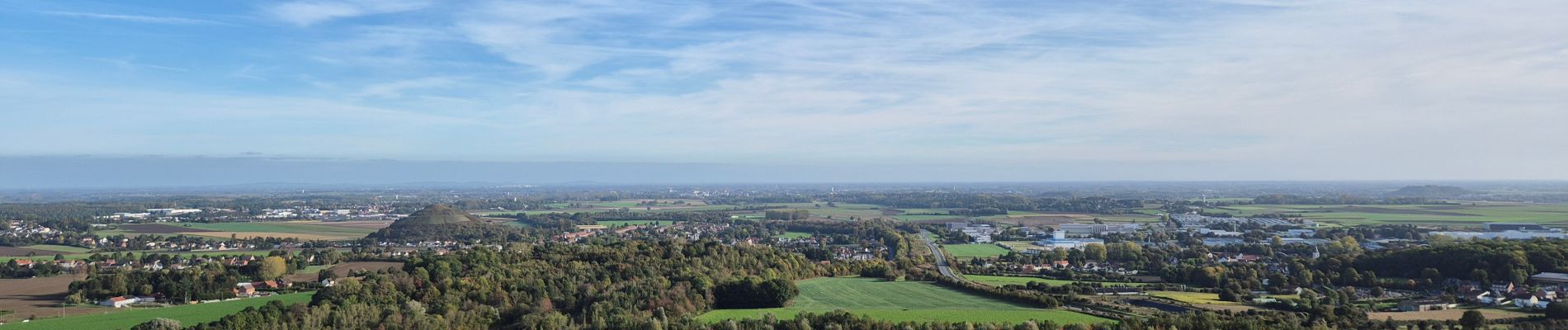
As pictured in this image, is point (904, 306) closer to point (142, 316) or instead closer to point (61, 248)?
point (142, 316)

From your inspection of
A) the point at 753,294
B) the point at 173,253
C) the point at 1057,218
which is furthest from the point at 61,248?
the point at 1057,218

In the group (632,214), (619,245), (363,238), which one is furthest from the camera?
(632,214)

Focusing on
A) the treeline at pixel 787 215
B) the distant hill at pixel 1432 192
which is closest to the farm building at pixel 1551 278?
the treeline at pixel 787 215

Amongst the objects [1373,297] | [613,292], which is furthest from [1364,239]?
[613,292]

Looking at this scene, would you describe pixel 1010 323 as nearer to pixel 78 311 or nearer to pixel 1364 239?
pixel 78 311

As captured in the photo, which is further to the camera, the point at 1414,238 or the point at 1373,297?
the point at 1414,238

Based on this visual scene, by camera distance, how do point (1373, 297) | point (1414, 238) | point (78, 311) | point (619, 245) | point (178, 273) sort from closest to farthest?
point (78, 311), point (1373, 297), point (178, 273), point (619, 245), point (1414, 238)

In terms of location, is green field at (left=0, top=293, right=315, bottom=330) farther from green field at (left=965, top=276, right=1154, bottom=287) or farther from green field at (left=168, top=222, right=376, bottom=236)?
green field at (left=168, top=222, right=376, bottom=236)
